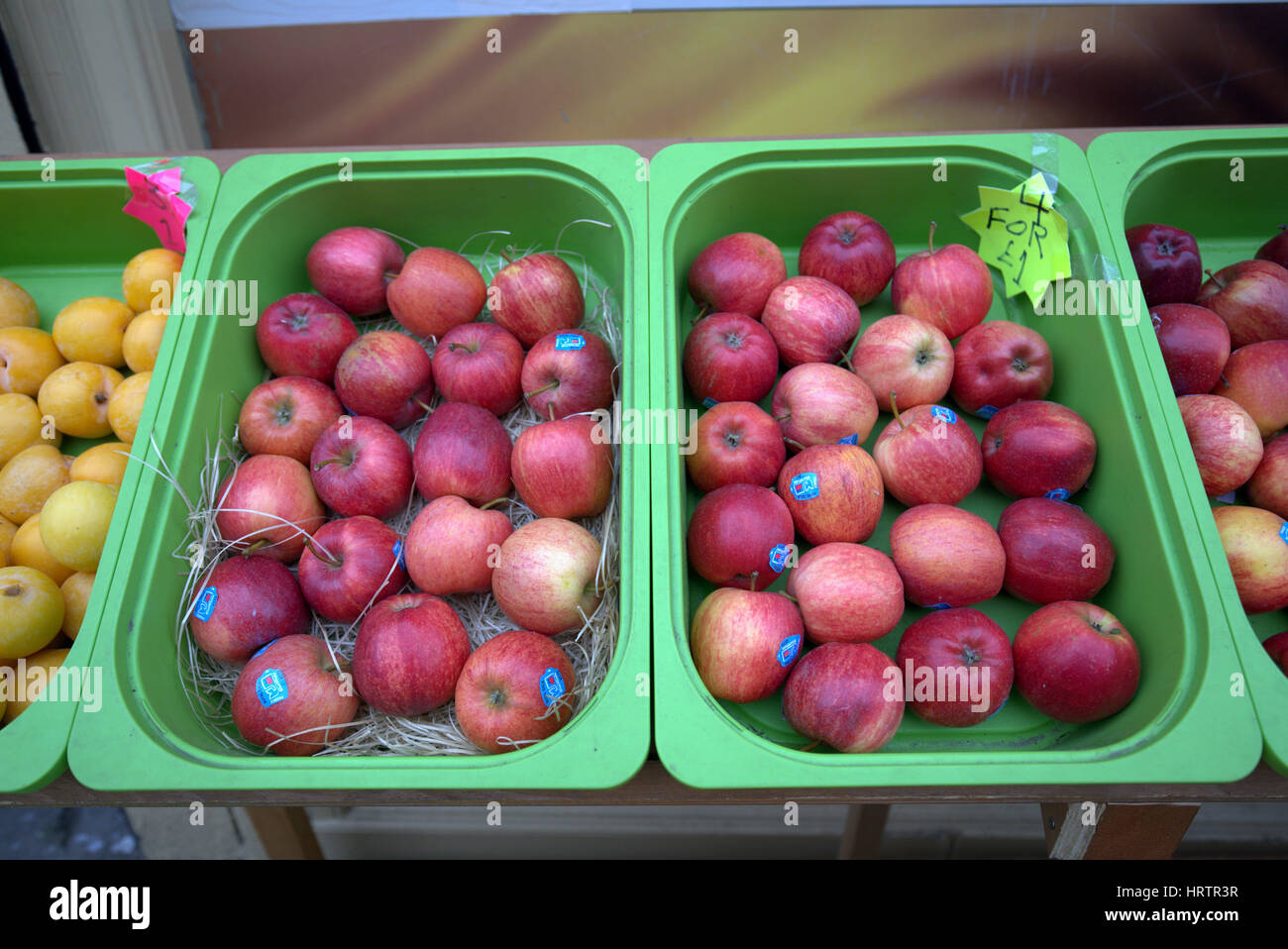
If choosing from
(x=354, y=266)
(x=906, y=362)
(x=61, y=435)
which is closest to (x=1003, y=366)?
(x=906, y=362)

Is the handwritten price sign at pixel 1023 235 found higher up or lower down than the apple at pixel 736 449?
higher up

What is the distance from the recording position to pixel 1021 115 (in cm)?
243

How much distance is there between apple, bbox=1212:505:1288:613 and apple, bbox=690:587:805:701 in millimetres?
837

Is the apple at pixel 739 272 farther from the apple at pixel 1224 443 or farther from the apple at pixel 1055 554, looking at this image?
the apple at pixel 1224 443

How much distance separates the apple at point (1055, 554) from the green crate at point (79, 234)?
5.40 ft

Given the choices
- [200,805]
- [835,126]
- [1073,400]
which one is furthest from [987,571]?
[835,126]

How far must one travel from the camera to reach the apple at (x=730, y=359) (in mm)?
1599

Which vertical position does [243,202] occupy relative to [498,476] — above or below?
above

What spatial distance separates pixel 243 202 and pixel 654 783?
4.99 feet

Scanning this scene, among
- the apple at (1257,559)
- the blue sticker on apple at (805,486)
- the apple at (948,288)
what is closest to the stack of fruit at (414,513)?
the blue sticker on apple at (805,486)

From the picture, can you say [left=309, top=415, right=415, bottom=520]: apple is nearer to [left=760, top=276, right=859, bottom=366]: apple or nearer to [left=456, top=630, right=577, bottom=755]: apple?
[left=456, top=630, right=577, bottom=755]: apple

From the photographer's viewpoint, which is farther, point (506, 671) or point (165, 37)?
point (165, 37)

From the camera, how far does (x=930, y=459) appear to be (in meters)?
1.49

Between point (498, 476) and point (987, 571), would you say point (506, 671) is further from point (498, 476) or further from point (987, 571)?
point (987, 571)
